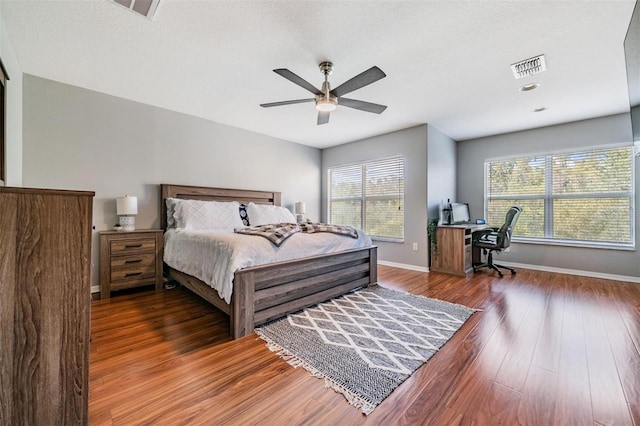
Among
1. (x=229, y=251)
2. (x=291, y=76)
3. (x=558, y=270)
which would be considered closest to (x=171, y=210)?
(x=229, y=251)

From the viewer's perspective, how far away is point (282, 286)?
240cm

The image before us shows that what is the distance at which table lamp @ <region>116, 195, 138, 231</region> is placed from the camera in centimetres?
312

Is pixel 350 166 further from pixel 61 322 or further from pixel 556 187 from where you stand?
pixel 61 322

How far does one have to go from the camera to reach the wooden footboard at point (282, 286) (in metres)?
2.11

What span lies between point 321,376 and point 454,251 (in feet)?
10.7

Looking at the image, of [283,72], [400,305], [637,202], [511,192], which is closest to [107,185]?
[283,72]

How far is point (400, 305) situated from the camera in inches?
107

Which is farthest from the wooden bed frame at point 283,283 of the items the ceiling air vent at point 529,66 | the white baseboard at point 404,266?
the ceiling air vent at point 529,66

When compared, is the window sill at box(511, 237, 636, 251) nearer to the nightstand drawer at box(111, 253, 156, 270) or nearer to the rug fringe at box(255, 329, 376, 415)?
the rug fringe at box(255, 329, 376, 415)

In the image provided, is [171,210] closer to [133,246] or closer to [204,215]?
[204,215]

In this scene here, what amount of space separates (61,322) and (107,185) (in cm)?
289

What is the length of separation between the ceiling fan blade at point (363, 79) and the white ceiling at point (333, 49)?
32cm

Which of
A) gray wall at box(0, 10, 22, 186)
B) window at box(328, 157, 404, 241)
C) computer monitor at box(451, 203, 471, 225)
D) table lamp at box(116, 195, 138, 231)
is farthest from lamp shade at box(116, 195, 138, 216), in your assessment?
computer monitor at box(451, 203, 471, 225)

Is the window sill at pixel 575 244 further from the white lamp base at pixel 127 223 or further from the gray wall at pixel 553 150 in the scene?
the white lamp base at pixel 127 223
